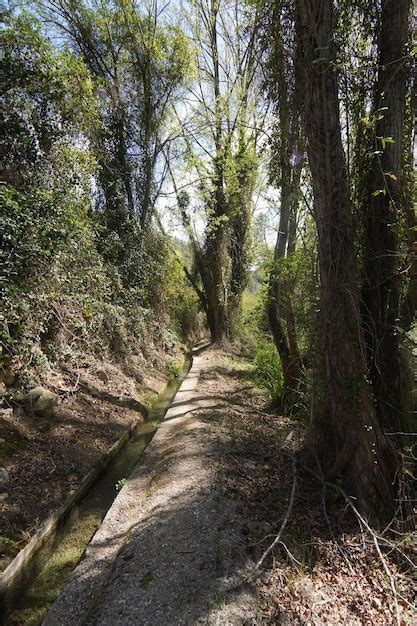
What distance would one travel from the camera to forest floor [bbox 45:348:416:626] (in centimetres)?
279

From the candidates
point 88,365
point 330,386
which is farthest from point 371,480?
point 88,365

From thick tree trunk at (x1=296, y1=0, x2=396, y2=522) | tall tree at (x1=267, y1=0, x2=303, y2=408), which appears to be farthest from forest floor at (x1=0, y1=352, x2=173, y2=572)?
tall tree at (x1=267, y1=0, x2=303, y2=408)

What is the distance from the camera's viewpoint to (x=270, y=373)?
335 inches

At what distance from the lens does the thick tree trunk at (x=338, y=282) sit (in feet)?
11.7

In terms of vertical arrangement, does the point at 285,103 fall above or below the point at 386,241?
above

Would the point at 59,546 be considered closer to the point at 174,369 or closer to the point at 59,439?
the point at 59,439

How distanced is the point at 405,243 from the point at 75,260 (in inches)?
218

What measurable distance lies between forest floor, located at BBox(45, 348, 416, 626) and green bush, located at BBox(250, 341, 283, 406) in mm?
2561

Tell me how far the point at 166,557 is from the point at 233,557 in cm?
58

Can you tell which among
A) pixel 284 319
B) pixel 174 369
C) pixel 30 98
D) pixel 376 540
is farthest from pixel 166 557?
pixel 174 369

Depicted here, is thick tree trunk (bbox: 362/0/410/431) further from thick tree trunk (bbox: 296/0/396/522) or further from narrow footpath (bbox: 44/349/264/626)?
narrow footpath (bbox: 44/349/264/626)

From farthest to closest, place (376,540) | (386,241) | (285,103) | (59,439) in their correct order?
1. (59,439)
2. (285,103)
3. (386,241)
4. (376,540)

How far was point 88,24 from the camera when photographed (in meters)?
11.9

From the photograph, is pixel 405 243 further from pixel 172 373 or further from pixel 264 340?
pixel 172 373
